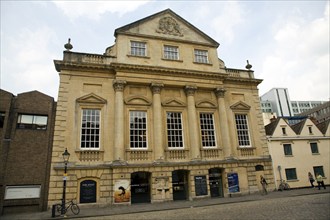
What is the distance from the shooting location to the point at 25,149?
1738 centimetres

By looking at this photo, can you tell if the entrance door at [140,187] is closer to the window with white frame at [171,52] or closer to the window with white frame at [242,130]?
the window with white frame at [242,130]

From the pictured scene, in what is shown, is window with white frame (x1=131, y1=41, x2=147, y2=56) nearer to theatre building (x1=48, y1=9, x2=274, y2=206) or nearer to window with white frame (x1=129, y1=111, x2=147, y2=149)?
theatre building (x1=48, y1=9, x2=274, y2=206)

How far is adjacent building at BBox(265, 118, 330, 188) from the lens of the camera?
82.0 feet

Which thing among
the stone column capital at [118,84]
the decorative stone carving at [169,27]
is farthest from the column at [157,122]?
the decorative stone carving at [169,27]

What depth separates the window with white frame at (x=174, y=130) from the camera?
71.1ft

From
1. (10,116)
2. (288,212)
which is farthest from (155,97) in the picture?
(288,212)

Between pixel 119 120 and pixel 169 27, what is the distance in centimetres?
1216

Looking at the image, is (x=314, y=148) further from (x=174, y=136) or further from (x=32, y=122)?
(x=32, y=122)

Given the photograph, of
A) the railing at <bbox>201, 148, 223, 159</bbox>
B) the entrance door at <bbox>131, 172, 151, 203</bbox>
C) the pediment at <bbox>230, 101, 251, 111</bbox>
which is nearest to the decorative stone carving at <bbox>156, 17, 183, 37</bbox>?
the pediment at <bbox>230, 101, 251, 111</bbox>

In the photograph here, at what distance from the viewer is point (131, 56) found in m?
22.2

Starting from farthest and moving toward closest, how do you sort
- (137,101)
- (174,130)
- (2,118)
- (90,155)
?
1. (174,130)
2. (137,101)
3. (90,155)
4. (2,118)

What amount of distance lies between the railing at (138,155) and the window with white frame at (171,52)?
1033cm

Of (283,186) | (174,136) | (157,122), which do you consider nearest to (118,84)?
(157,122)

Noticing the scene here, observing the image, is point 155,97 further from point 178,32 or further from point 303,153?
point 303,153
